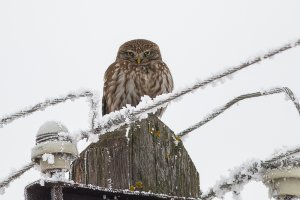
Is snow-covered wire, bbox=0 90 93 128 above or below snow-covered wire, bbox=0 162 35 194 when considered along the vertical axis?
above

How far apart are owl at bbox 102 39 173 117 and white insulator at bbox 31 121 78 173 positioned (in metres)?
4.74

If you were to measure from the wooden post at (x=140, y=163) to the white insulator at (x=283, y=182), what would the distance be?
0.32m

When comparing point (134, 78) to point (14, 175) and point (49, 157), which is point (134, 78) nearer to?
point (14, 175)

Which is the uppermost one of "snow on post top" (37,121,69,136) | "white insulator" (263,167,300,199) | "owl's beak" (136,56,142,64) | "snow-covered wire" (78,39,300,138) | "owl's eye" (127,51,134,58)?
"owl's eye" (127,51,134,58)

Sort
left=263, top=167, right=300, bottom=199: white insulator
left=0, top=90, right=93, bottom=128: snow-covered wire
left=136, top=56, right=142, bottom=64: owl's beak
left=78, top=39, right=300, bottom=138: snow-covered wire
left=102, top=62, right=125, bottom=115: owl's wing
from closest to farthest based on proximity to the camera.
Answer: left=263, top=167, right=300, bottom=199: white insulator → left=78, top=39, right=300, bottom=138: snow-covered wire → left=0, top=90, right=93, bottom=128: snow-covered wire → left=102, top=62, right=125, bottom=115: owl's wing → left=136, top=56, right=142, bottom=64: owl's beak

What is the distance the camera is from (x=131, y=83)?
781 centimetres

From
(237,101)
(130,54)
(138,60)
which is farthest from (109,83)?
(237,101)

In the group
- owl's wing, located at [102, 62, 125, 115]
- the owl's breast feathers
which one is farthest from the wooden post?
owl's wing, located at [102, 62, 125, 115]

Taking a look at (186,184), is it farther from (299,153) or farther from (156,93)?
(156,93)

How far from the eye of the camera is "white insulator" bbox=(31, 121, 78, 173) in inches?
102

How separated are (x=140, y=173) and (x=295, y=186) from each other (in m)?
0.66

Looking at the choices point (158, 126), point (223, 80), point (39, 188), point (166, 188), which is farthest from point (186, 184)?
point (39, 188)

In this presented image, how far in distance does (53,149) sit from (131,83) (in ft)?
17.2

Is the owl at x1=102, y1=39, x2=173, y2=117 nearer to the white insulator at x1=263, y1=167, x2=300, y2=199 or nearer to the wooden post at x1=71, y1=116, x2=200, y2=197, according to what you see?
the wooden post at x1=71, y1=116, x2=200, y2=197
